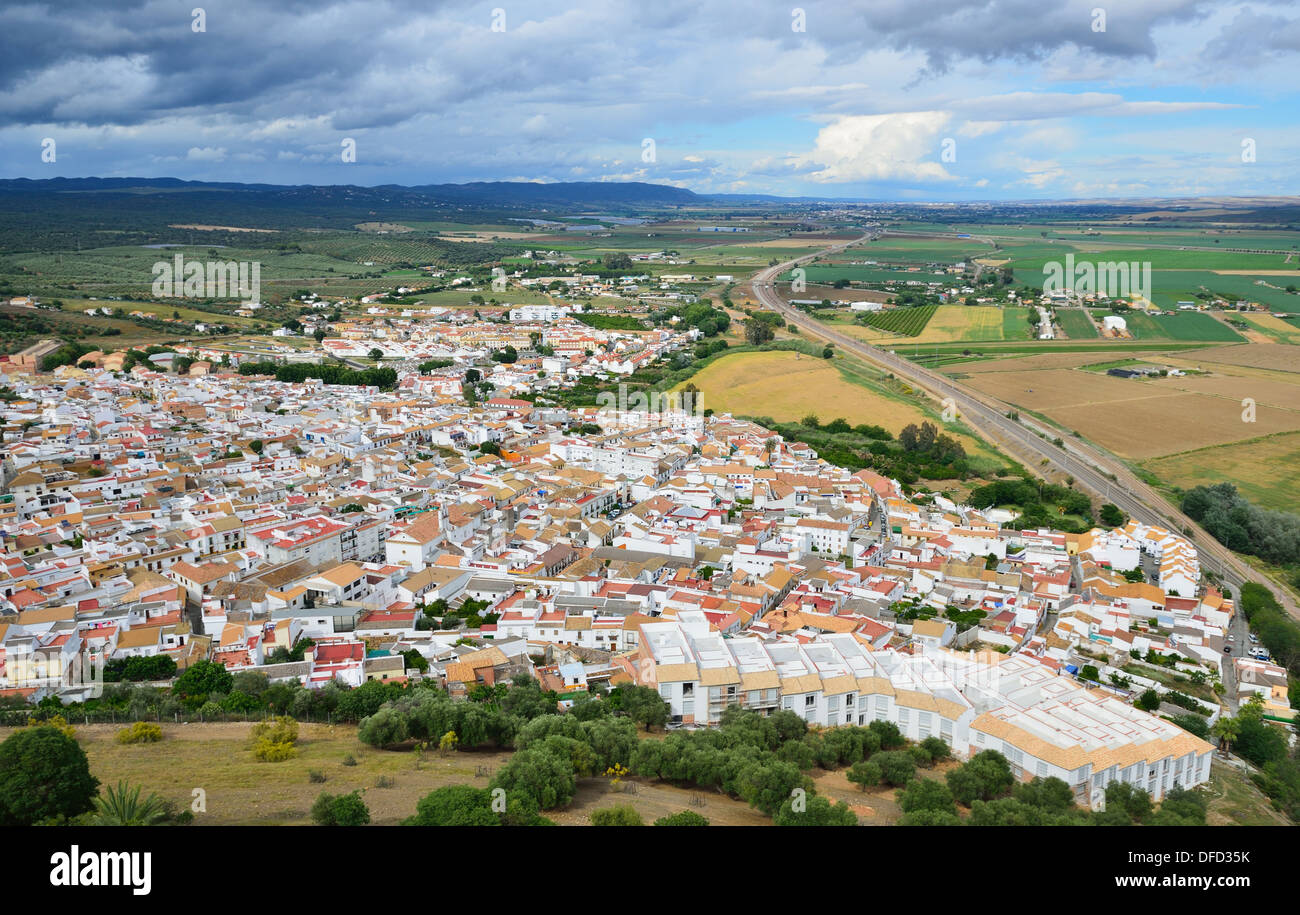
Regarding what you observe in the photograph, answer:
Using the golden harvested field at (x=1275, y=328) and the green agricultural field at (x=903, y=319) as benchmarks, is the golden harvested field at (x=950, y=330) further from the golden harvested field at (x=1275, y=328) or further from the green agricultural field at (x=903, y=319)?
the golden harvested field at (x=1275, y=328)

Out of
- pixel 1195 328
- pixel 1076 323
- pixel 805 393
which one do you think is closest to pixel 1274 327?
pixel 1195 328

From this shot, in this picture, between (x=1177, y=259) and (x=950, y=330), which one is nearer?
(x=950, y=330)

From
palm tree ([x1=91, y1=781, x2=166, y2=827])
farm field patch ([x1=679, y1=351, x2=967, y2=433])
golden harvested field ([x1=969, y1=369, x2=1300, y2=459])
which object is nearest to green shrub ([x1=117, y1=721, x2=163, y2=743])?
palm tree ([x1=91, y1=781, x2=166, y2=827])

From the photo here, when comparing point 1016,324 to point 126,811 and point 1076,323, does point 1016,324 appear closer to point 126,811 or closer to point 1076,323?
point 1076,323

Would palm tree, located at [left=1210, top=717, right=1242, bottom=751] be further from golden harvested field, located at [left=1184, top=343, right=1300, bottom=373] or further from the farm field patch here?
golden harvested field, located at [left=1184, top=343, right=1300, bottom=373]

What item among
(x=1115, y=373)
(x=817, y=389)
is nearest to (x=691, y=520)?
(x=817, y=389)
